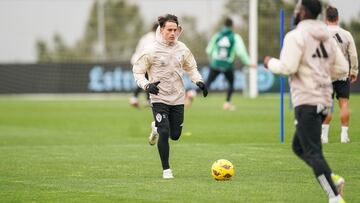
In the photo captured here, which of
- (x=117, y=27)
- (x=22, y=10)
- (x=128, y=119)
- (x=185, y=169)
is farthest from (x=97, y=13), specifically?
(x=185, y=169)

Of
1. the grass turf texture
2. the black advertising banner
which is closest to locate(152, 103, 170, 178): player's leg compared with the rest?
the grass turf texture

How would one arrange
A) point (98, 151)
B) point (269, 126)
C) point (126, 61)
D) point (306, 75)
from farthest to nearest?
point (126, 61) < point (269, 126) < point (98, 151) < point (306, 75)

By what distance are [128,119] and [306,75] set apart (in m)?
15.9

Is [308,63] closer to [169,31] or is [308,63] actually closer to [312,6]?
[312,6]

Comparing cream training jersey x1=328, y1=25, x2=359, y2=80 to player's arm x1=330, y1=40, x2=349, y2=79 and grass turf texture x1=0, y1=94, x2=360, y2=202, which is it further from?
player's arm x1=330, y1=40, x2=349, y2=79

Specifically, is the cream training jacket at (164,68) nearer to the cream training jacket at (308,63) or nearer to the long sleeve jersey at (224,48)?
the cream training jacket at (308,63)

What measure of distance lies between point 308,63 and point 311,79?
166mm

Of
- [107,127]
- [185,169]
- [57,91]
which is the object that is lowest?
[57,91]

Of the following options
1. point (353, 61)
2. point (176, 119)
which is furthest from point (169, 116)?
point (353, 61)

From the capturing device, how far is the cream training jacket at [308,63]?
9.29 meters

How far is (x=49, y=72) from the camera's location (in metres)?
39.5

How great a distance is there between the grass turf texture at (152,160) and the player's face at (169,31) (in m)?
1.85

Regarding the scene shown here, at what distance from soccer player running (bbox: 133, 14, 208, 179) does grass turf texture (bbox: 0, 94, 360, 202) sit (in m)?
0.70

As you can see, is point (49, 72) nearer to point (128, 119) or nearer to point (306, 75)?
point (128, 119)
